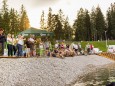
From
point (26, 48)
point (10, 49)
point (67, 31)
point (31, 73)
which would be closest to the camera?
point (31, 73)

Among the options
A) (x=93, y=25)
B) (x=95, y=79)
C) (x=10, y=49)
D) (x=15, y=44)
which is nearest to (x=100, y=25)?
(x=93, y=25)

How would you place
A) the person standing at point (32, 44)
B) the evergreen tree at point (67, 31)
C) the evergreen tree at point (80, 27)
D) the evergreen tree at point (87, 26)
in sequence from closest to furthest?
1. the person standing at point (32, 44)
2. the evergreen tree at point (80, 27)
3. the evergreen tree at point (87, 26)
4. the evergreen tree at point (67, 31)

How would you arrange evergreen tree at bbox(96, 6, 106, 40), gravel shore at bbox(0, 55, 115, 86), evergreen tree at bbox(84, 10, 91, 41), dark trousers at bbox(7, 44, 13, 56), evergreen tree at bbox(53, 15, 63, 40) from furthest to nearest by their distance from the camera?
evergreen tree at bbox(84, 10, 91, 41)
evergreen tree at bbox(96, 6, 106, 40)
evergreen tree at bbox(53, 15, 63, 40)
dark trousers at bbox(7, 44, 13, 56)
gravel shore at bbox(0, 55, 115, 86)

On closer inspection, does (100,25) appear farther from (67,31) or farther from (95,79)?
(95,79)

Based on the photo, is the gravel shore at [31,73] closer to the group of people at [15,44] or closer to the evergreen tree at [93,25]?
the group of people at [15,44]

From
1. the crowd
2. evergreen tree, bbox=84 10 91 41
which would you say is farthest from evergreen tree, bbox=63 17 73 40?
the crowd

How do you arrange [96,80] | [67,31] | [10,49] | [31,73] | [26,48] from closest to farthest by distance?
[31,73], [96,80], [10,49], [26,48], [67,31]

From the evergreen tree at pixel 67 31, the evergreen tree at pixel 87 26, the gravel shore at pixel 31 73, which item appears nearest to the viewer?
the gravel shore at pixel 31 73

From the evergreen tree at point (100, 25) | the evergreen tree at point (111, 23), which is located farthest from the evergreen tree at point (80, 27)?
the evergreen tree at point (111, 23)

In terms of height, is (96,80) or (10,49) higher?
(10,49)

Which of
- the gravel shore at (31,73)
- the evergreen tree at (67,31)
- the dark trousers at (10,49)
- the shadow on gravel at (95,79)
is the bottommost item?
the shadow on gravel at (95,79)

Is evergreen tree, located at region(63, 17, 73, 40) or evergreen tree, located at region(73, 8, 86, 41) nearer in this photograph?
evergreen tree, located at region(73, 8, 86, 41)

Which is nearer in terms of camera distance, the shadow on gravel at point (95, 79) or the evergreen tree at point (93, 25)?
the shadow on gravel at point (95, 79)

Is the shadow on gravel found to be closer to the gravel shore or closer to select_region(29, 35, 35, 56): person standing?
the gravel shore
